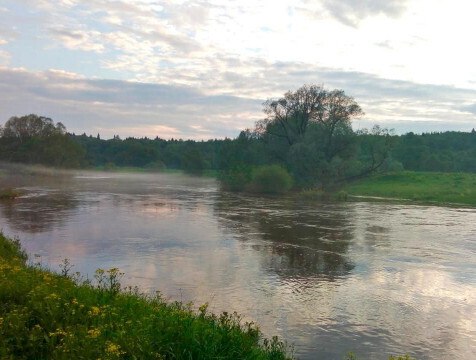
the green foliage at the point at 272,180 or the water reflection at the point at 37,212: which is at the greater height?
the green foliage at the point at 272,180

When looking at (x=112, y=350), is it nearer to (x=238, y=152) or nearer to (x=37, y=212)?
(x=37, y=212)

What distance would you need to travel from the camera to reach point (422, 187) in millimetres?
A: 73688

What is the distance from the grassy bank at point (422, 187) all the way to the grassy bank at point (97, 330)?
57745mm

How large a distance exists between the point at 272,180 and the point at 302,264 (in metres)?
50.0

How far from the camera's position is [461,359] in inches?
475

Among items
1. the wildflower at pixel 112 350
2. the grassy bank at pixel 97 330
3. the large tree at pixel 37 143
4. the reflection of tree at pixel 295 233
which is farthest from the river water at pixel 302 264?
the large tree at pixel 37 143

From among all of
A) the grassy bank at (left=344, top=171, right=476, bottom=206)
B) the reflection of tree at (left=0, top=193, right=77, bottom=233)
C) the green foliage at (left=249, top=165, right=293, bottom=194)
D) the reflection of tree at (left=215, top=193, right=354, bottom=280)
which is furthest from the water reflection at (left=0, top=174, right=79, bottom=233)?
the grassy bank at (left=344, top=171, right=476, bottom=206)

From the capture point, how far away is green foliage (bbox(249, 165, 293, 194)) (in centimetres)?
7206

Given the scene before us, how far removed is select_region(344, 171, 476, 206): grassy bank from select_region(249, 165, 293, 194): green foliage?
10503 millimetres

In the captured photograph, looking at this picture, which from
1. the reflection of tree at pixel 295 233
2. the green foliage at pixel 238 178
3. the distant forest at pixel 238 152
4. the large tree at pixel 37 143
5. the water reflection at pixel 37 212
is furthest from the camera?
the large tree at pixel 37 143

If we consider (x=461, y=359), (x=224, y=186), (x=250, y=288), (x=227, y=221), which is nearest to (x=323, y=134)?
(x=224, y=186)

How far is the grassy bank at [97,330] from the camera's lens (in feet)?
23.9

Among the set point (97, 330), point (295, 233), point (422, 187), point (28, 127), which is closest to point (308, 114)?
point (422, 187)

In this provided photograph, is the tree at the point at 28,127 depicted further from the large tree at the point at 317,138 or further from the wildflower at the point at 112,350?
the wildflower at the point at 112,350
